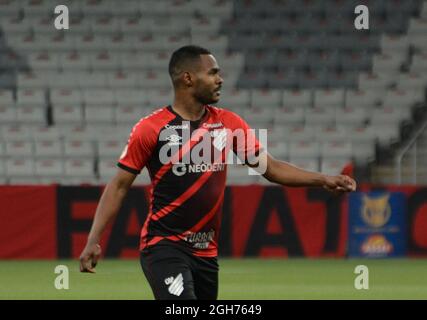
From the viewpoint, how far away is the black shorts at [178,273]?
6766 millimetres

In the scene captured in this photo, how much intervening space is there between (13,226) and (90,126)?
409cm

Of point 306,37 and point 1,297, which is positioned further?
point 306,37

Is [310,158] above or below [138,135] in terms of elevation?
below

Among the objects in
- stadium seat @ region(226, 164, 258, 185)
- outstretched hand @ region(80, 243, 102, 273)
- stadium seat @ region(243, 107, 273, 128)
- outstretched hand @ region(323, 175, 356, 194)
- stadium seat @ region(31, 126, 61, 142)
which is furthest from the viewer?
stadium seat @ region(31, 126, 61, 142)

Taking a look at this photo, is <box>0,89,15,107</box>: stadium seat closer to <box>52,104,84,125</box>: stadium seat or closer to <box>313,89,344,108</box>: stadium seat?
<box>52,104,84,125</box>: stadium seat

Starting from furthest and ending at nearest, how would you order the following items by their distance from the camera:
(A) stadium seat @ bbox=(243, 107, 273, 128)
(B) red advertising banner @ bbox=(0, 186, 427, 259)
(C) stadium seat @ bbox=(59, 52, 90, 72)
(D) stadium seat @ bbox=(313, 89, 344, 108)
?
1. (C) stadium seat @ bbox=(59, 52, 90, 72)
2. (D) stadium seat @ bbox=(313, 89, 344, 108)
3. (A) stadium seat @ bbox=(243, 107, 273, 128)
4. (B) red advertising banner @ bbox=(0, 186, 427, 259)

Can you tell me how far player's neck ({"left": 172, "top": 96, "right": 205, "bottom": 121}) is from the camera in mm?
7129

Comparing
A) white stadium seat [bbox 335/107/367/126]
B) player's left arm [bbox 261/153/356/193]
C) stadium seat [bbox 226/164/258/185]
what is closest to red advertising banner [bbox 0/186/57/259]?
stadium seat [bbox 226/164/258/185]

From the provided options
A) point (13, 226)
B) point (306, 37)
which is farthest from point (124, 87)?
point (13, 226)

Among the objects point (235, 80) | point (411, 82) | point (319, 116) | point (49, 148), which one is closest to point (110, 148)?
point (49, 148)

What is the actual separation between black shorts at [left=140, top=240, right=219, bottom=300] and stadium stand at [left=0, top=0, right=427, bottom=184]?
12685mm

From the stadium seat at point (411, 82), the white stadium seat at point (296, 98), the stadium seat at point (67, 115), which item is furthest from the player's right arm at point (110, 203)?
the stadium seat at point (411, 82)
